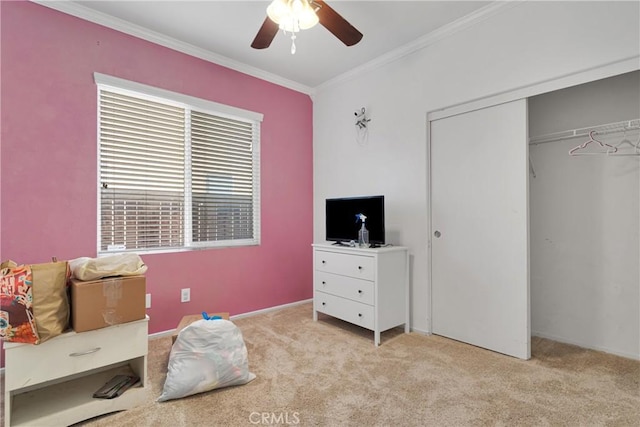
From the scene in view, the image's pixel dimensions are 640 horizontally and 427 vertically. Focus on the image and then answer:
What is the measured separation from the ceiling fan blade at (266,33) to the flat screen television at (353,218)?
149 cm

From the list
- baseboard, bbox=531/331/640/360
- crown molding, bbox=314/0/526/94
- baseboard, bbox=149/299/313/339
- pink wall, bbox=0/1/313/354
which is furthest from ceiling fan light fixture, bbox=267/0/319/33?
baseboard, bbox=531/331/640/360

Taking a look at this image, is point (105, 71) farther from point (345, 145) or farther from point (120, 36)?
point (345, 145)

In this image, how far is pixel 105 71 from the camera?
250 centimetres

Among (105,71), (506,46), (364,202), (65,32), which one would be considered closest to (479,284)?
(364,202)

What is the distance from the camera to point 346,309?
2850mm

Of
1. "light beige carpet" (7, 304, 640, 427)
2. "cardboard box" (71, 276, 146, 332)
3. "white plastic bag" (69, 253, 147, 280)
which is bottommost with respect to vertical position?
"light beige carpet" (7, 304, 640, 427)

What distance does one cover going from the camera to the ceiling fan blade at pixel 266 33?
6.27ft

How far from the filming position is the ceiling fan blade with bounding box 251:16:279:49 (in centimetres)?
191

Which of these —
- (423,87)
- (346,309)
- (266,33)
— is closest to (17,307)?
(266,33)

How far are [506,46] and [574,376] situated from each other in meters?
2.32

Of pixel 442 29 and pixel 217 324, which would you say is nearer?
pixel 217 324

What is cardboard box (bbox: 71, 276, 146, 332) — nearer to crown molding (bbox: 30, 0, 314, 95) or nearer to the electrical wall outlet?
the electrical wall outlet

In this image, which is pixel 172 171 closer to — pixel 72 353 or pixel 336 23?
pixel 72 353

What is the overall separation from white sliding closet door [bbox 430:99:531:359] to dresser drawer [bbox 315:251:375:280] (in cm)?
62
